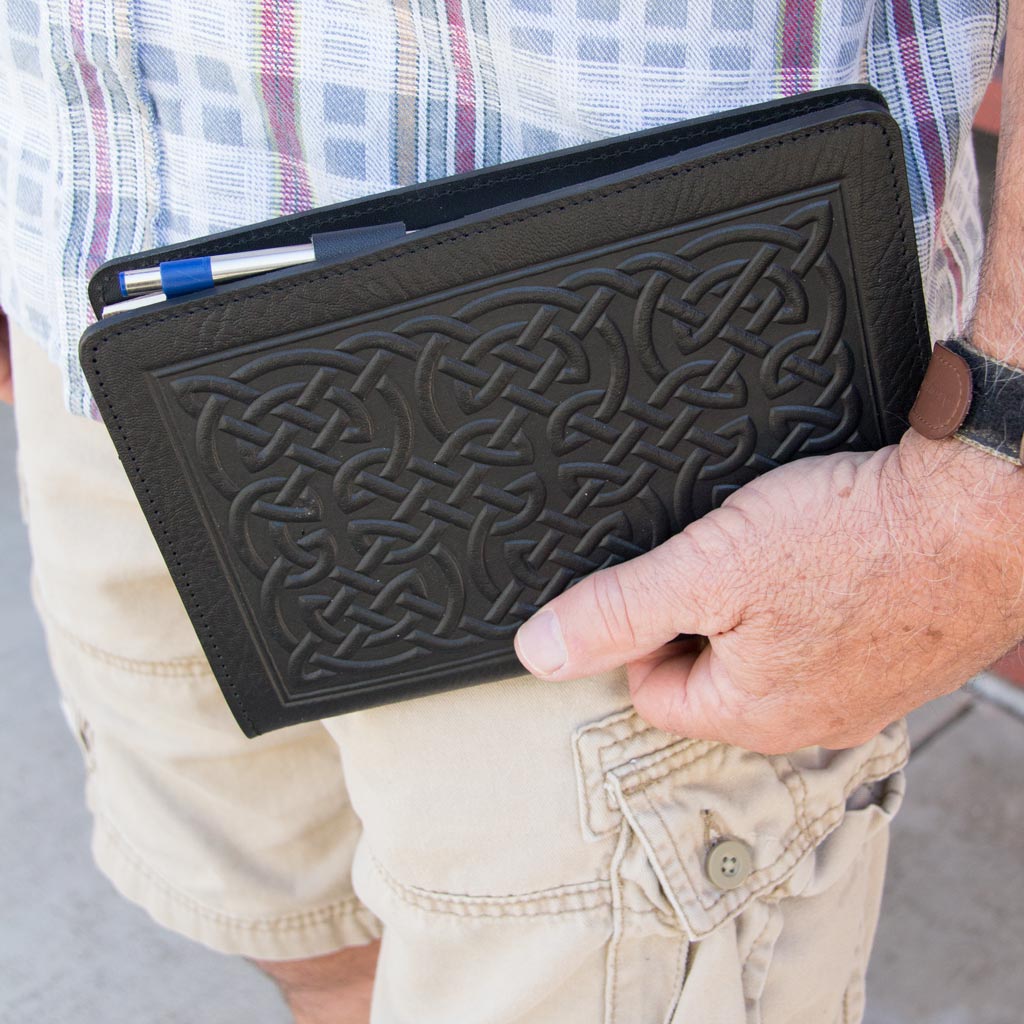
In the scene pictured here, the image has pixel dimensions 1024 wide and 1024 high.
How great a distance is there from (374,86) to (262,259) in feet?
0.50

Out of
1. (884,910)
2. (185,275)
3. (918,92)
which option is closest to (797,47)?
(918,92)

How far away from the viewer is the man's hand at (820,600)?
714mm

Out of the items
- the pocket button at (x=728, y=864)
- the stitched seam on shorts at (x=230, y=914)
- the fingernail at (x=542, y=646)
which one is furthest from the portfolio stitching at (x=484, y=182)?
the stitched seam on shorts at (x=230, y=914)

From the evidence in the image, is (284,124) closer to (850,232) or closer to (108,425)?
(108,425)

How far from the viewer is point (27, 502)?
1.32m

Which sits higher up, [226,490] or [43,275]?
[43,275]

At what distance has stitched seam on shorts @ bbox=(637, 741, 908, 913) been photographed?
0.81 m

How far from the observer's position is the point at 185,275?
0.73 m

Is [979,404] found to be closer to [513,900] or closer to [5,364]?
[513,900]

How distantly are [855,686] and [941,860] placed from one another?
4.54ft

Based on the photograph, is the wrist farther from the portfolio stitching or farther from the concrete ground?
the concrete ground

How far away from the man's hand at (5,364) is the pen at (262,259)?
0.66 metres

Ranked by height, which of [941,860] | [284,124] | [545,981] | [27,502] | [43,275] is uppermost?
[284,124]

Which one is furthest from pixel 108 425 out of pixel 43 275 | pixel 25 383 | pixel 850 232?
pixel 850 232
